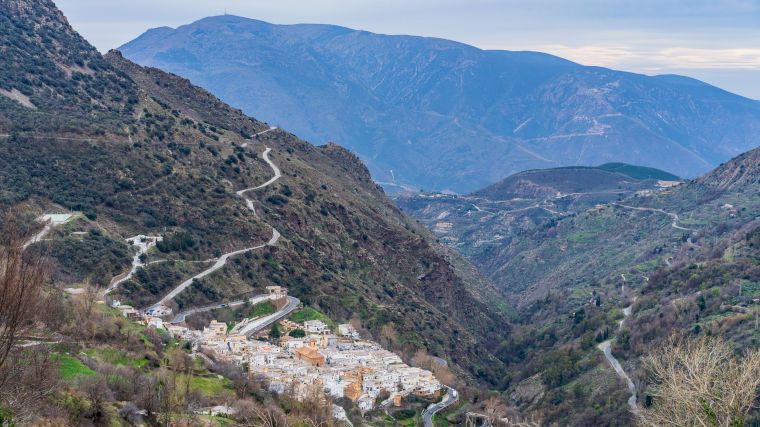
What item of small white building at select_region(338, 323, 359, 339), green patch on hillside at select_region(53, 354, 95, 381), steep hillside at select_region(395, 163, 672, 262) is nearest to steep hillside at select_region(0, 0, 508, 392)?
small white building at select_region(338, 323, 359, 339)

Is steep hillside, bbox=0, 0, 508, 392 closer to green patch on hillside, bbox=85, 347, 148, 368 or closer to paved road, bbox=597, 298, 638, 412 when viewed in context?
paved road, bbox=597, 298, 638, 412

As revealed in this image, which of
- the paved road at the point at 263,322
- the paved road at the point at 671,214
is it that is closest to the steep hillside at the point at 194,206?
the paved road at the point at 263,322

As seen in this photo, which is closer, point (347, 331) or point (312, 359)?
point (312, 359)

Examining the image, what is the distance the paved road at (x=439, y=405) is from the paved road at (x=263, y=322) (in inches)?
412

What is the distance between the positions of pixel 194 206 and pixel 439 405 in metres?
25.5

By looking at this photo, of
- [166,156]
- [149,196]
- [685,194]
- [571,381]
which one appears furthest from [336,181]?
[685,194]

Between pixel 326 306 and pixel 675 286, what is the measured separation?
2856 centimetres

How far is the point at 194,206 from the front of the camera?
204 ft

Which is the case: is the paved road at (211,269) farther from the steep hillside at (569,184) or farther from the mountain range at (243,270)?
the steep hillside at (569,184)

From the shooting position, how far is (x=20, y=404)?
17250 mm

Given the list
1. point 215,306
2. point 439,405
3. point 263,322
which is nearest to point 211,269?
point 215,306

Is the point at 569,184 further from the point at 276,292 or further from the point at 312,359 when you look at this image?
the point at 312,359

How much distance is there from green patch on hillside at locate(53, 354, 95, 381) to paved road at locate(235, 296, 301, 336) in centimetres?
2009

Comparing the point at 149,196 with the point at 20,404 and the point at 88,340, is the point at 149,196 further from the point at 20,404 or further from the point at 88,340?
the point at 20,404
